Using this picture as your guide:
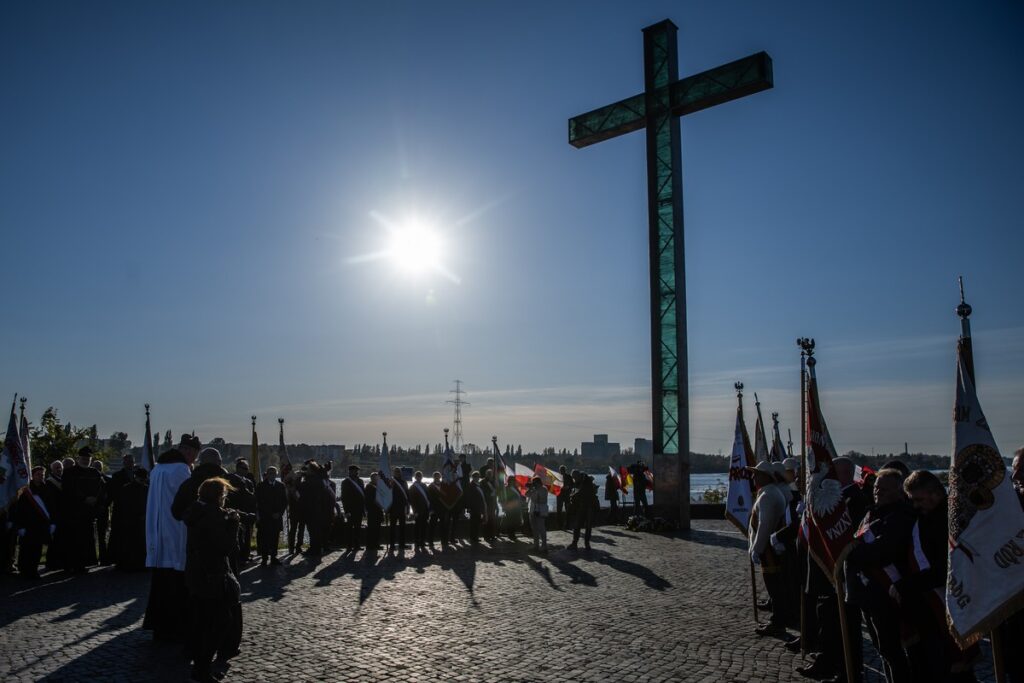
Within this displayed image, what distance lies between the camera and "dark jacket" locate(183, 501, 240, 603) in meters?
6.68

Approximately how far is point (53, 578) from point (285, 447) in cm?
749

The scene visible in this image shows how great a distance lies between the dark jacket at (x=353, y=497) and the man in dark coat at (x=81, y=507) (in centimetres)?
526

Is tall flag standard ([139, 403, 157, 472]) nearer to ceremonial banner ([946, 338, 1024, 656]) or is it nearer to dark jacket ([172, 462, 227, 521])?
dark jacket ([172, 462, 227, 521])

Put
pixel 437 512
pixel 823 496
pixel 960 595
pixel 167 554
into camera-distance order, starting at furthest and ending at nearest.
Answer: pixel 437 512 → pixel 167 554 → pixel 823 496 → pixel 960 595

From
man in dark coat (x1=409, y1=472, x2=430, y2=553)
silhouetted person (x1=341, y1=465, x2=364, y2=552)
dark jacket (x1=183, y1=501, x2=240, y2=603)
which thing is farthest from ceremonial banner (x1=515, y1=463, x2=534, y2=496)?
dark jacket (x1=183, y1=501, x2=240, y2=603)

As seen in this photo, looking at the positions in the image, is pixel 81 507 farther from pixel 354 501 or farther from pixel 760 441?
pixel 760 441

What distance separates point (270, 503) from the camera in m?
14.3

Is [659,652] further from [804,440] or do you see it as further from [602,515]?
[602,515]

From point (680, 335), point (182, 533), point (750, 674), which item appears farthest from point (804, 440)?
point (680, 335)

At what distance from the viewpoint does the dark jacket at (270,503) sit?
14.3 m

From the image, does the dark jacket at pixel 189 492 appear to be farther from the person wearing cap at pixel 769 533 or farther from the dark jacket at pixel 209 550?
the person wearing cap at pixel 769 533

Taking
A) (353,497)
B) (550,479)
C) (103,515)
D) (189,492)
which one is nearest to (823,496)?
(189,492)

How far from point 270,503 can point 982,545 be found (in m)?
12.6

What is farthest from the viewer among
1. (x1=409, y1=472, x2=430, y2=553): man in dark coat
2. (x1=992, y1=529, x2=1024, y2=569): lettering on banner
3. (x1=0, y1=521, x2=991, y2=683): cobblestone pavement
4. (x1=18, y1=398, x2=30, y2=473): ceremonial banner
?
(x1=409, y1=472, x2=430, y2=553): man in dark coat
